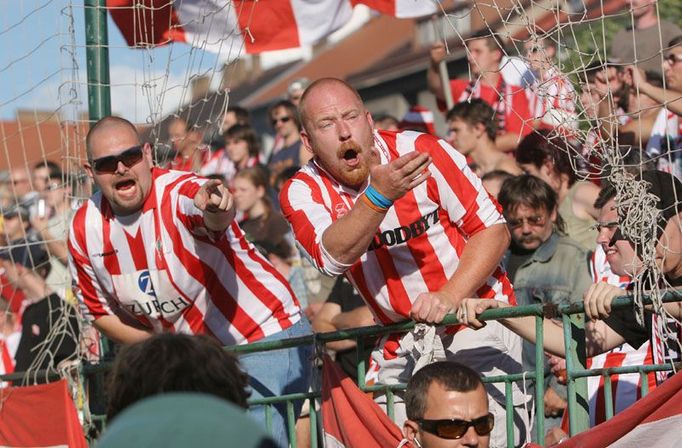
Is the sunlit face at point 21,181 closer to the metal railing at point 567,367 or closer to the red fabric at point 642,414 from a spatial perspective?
the metal railing at point 567,367

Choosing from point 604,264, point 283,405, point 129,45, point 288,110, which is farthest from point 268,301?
point 288,110

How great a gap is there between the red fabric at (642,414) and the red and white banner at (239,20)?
12.0 feet

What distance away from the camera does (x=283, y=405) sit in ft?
20.4

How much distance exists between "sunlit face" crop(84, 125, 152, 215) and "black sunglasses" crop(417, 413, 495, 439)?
7.41ft

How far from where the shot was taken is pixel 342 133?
5.43 m

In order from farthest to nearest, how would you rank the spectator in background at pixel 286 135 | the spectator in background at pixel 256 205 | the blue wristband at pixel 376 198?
the spectator in background at pixel 286 135 → the spectator in background at pixel 256 205 → the blue wristband at pixel 376 198

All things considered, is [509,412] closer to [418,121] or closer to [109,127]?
[109,127]

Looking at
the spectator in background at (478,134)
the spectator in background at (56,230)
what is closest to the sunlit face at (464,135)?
the spectator in background at (478,134)

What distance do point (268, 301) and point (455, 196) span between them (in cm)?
143

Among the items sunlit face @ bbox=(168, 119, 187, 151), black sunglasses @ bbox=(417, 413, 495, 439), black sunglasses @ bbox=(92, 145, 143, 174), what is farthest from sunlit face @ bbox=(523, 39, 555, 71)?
sunlit face @ bbox=(168, 119, 187, 151)

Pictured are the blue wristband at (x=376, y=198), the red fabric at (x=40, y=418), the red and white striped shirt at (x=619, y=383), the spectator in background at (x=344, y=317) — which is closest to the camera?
the blue wristband at (x=376, y=198)

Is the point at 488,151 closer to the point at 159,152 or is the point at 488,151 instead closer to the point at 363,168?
the point at 159,152

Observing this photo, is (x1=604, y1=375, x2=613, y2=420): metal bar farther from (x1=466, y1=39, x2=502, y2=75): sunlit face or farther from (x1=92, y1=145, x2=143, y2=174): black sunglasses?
(x1=466, y1=39, x2=502, y2=75): sunlit face

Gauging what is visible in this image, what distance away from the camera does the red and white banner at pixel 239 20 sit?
312 inches
